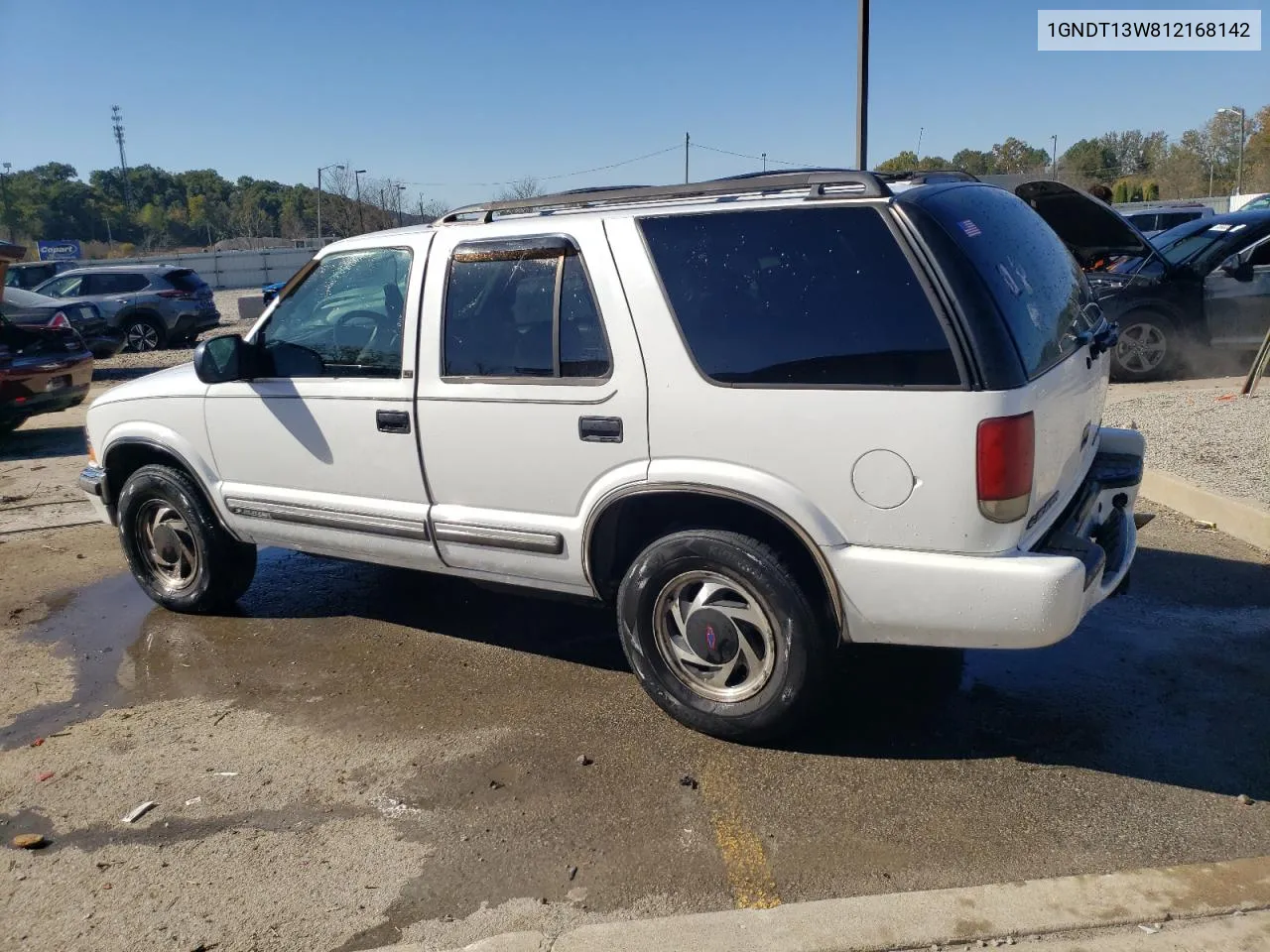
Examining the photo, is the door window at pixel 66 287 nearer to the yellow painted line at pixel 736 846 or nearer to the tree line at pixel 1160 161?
the yellow painted line at pixel 736 846

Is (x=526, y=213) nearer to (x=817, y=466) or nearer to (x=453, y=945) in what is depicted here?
(x=817, y=466)

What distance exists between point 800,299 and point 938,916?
6.28 feet

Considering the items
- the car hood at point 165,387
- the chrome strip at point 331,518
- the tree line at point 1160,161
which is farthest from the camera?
the tree line at point 1160,161

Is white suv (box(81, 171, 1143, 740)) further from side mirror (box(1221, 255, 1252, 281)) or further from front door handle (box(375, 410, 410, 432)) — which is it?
side mirror (box(1221, 255, 1252, 281))

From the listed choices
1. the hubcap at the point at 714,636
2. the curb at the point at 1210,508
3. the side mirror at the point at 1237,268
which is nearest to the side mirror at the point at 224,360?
the hubcap at the point at 714,636

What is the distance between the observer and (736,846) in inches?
131

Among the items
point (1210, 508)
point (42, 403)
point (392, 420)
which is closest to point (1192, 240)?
point (1210, 508)

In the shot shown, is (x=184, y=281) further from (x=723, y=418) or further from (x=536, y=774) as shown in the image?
(x=723, y=418)

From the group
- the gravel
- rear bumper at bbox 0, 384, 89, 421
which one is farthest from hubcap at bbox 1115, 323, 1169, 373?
rear bumper at bbox 0, 384, 89, 421

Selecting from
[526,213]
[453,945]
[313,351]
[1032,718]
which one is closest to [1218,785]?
[1032,718]

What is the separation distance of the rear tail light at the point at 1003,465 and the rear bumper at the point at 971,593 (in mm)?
160

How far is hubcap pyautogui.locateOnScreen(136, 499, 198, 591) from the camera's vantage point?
559cm

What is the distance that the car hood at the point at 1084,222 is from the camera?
333 inches

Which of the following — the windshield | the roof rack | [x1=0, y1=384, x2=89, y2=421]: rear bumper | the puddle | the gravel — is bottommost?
the puddle
